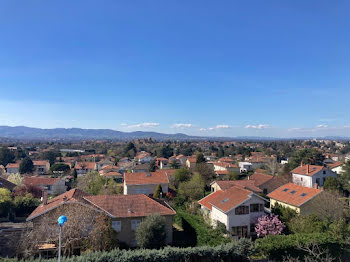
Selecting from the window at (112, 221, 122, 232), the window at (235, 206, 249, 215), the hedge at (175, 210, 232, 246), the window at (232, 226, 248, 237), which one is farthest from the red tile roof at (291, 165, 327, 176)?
the window at (112, 221, 122, 232)

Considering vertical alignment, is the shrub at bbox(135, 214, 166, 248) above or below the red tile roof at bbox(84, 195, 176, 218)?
below

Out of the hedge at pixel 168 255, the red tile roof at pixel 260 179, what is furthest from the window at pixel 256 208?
the red tile roof at pixel 260 179

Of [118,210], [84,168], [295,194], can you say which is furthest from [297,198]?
[84,168]

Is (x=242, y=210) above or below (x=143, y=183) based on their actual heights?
above

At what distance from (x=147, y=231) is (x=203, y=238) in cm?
437

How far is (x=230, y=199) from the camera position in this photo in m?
23.8

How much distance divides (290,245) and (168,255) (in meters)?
8.00

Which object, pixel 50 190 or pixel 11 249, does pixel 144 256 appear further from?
pixel 50 190

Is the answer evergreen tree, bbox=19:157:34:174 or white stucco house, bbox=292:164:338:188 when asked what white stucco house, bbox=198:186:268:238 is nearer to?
white stucco house, bbox=292:164:338:188

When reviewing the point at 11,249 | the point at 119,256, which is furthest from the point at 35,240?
the point at 119,256

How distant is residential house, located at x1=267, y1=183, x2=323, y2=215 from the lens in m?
25.3

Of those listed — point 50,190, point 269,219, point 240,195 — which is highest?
point 240,195

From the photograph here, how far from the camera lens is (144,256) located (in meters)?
14.4

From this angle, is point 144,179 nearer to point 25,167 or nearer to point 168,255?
point 168,255
